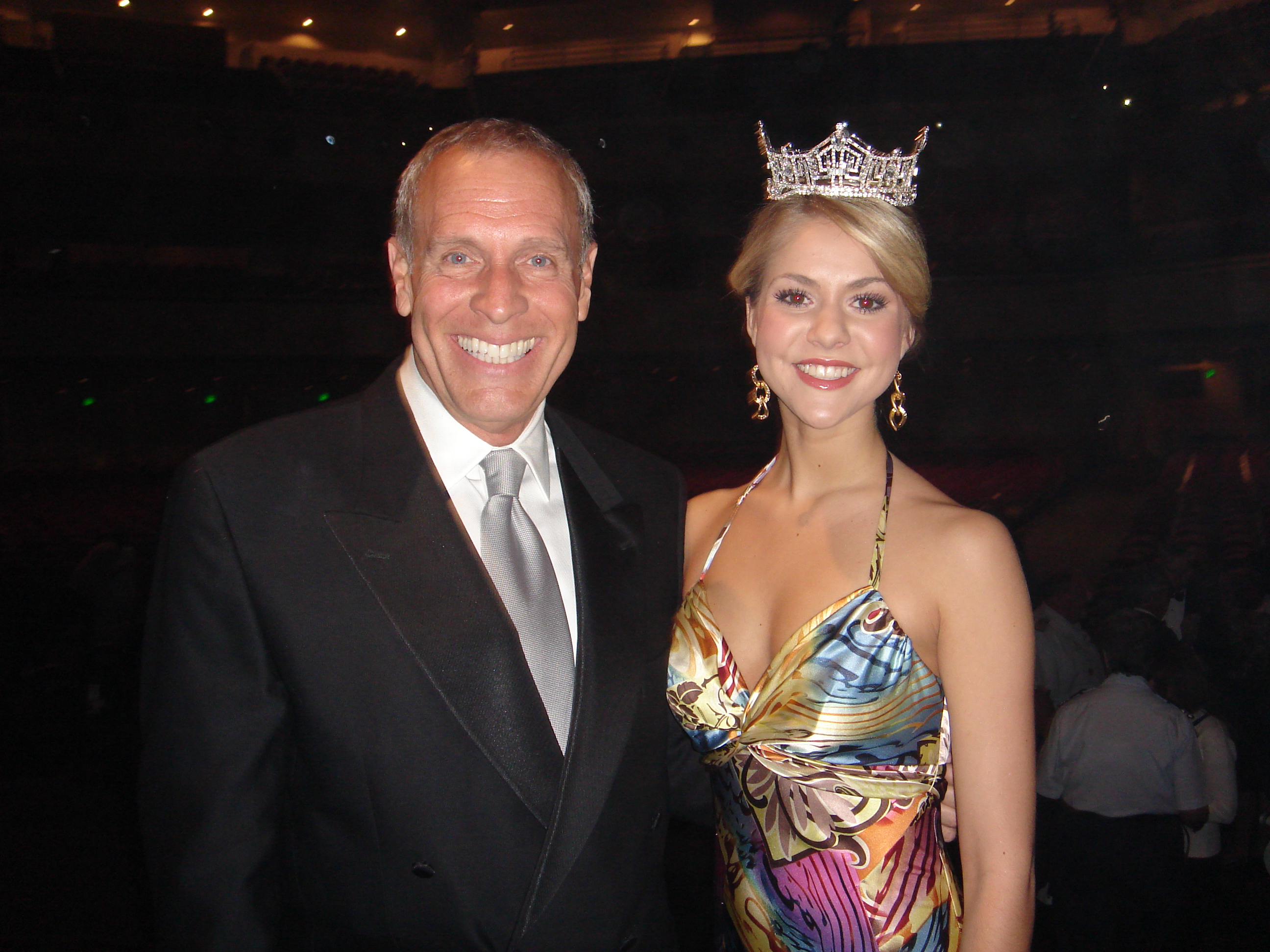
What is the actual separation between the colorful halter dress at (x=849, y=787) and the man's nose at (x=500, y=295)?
2.56 ft

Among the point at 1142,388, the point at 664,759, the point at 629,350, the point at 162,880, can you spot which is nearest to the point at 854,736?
the point at 664,759

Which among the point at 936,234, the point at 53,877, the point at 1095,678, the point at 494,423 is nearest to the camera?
the point at 494,423

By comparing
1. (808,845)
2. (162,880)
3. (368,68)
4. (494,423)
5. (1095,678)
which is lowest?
(1095,678)

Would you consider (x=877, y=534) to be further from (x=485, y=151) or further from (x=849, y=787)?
(x=485, y=151)

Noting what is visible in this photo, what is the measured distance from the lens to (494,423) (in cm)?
142

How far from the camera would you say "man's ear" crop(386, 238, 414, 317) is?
4.91 feet

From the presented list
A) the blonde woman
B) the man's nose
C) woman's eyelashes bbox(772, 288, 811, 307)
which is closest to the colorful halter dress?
the blonde woman

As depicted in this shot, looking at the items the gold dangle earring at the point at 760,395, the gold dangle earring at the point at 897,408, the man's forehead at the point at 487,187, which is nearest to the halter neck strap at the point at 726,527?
the gold dangle earring at the point at 760,395

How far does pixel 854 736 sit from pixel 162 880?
1.11 metres

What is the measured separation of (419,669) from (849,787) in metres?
0.82

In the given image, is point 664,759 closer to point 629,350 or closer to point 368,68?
point 629,350

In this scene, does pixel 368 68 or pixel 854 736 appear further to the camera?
pixel 368 68

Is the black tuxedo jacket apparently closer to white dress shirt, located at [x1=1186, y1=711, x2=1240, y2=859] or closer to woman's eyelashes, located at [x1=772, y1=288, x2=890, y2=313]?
woman's eyelashes, located at [x1=772, y1=288, x2=890, y2=313]

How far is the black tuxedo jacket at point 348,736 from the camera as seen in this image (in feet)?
3.90
